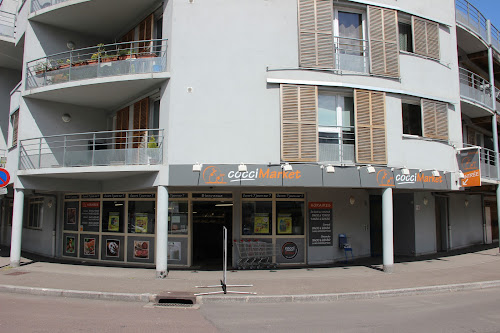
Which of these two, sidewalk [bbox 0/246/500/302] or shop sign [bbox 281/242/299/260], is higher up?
shop sign [bbox 281/242/299/260]

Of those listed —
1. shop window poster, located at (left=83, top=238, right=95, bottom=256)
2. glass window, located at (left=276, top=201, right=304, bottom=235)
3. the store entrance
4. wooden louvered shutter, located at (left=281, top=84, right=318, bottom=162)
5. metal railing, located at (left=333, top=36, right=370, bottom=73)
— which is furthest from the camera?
shop window poster, located at (left=83, top=238, right=95, bottom=256)

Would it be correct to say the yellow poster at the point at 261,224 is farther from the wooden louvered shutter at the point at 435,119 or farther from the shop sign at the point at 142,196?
the wooden louvered shutter at the point at 435,119

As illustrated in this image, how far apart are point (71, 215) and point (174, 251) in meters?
5.51

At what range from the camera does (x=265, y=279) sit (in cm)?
1148

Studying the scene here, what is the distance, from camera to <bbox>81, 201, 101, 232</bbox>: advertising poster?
15484mm

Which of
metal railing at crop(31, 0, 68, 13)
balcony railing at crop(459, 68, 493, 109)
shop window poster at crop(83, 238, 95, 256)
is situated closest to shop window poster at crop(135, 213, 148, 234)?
shop window poster at crop(83, 238, 95, 256)

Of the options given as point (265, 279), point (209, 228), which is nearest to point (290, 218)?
point (209, 228)

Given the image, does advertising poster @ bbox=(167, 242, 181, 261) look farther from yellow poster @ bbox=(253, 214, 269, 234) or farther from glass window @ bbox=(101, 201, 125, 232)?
yellow poster @ bbox=(253, 214, 269, 234)

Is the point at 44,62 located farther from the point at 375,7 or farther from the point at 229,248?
the point at 375,7

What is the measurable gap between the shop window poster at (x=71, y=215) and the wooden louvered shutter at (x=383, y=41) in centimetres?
1299

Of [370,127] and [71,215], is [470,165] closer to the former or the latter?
[370,127]

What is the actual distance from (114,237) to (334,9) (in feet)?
38.1

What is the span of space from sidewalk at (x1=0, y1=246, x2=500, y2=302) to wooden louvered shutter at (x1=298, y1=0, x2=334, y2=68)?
A: 6762 mm

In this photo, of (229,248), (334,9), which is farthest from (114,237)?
(334,9)
